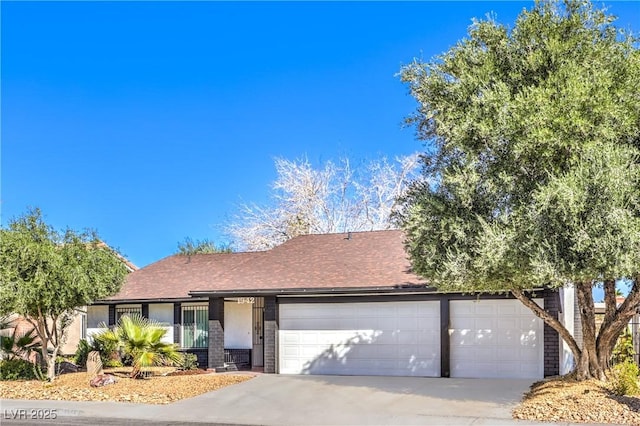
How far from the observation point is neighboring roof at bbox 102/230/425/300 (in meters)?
18.8

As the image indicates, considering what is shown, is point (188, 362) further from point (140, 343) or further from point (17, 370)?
point (17, 370)

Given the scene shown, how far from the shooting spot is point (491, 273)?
40.0 feet

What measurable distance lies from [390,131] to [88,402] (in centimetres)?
2272

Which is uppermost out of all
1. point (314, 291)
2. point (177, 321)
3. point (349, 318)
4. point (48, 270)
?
point (48, 270)

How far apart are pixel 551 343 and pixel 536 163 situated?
637 cm

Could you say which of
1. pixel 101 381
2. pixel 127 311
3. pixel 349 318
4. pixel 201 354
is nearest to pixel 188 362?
pixel 201 354

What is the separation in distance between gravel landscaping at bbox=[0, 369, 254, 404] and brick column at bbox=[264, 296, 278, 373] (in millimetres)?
1030

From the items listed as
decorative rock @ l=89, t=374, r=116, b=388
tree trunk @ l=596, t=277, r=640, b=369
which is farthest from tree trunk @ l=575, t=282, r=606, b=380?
decorative rock @ l=89, t=374, r=116, b=388

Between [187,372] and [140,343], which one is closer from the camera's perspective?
[140,343]

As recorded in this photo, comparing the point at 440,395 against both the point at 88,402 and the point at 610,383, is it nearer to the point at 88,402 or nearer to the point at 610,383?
the point at 610,383

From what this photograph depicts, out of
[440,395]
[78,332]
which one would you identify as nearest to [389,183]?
[78,332]

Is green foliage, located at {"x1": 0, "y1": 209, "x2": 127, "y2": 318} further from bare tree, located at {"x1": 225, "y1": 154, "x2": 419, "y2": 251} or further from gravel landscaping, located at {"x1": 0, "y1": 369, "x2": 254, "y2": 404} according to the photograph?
bare tree, located at {"x1": 225, "y1": 154, "x2": 419, "y2": 251}

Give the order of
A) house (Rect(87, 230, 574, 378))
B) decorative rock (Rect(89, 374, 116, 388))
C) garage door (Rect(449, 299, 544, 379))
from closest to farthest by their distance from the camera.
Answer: decorative rock (Rect(89, 374, 116, 388)) → garage door (Rect(449, 299, 544, 379)) → house (Rect(87, 230, 574, 378))

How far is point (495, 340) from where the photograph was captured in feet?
56.5
